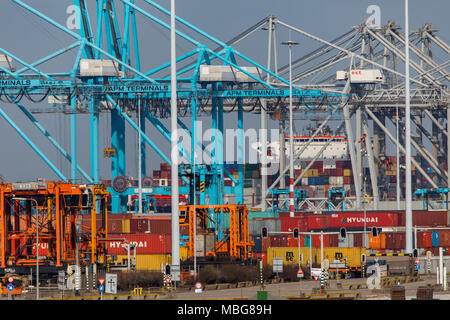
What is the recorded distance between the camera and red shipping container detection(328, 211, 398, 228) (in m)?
90.8

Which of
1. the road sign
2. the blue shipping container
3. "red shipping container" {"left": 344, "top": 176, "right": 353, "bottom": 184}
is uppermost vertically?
"red shipping container" {"left": 344, "top": 176, "right": 353, "bottom": 184}

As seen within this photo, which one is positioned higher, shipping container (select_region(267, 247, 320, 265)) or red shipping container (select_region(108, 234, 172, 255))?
red shipping container (select_region(108, 234, 172, 255))

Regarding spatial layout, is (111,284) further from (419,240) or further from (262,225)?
(262,225)

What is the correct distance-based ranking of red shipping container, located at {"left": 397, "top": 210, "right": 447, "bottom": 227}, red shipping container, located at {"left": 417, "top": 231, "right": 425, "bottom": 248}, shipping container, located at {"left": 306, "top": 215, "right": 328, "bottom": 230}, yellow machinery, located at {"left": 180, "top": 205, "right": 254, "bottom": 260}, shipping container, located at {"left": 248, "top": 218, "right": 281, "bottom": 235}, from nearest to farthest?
1. yellow machinery, located at {"left": 180, "top": 205, "right": 254, "bottom": 260}
2. red shipping container, located at {"left": 417, "top": 231, "right": 425, "bottom": 248}
3. shipping container, located at {"left": 248, "top": 218, "right": 281, "bottom": 235}
4. shipping container, located at {"left": 306, "top": 215, "right": 328, "bottom": 230}
5. red shipping container, located at {"left": 397, "top": 210, "right": 447, "bottom": 227}

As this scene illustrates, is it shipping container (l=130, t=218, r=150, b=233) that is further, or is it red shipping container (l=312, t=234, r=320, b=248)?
shipping container (l=130, t=218, r=150, b=233)

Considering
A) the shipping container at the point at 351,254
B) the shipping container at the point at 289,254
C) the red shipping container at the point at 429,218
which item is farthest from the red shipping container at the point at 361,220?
the shipping container at the point at 351,254

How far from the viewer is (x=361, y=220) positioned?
3639 inches

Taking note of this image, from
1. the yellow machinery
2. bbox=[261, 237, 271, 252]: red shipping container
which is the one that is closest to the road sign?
the yellow machinery

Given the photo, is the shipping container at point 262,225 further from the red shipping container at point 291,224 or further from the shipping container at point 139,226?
the shipping container at point 139,226

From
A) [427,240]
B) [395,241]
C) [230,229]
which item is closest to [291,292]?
[230,229]

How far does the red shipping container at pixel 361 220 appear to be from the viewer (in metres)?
90.8

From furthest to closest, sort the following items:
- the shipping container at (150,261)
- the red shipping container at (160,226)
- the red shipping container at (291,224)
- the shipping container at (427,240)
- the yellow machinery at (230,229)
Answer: the red shipping container at (291,224)
the red shipping container at (160,226)
the shipping container at (427,240)
the yellow machinery at (230,229)
the shipping container at (150,261)

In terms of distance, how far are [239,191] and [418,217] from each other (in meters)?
32.4

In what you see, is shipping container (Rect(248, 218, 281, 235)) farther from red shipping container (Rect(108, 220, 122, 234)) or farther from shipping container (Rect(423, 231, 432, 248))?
shipping container (Rect(423, 231, 432, 248))
